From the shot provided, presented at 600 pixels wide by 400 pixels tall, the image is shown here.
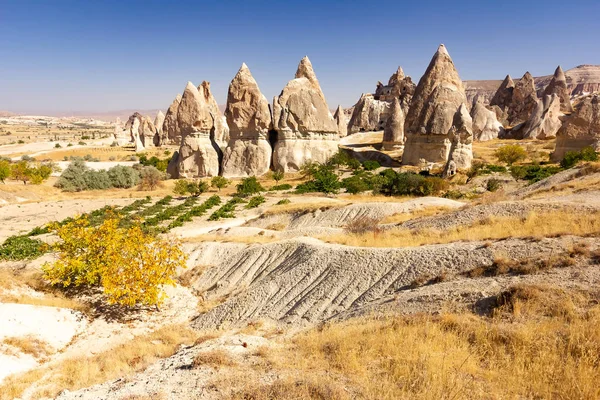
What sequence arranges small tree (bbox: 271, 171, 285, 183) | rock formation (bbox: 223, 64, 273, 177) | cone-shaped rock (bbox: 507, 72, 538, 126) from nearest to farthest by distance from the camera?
small tree (bbox: 271, 171, 285, 183) → rock formation (bbox: 223, 64, 273, 177) → cone-shaped rock (bbox: 507, 72, 538, 126)

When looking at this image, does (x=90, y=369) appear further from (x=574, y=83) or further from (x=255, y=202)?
(x=574, y=83)

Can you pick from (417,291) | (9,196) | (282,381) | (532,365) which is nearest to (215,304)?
(417,291)

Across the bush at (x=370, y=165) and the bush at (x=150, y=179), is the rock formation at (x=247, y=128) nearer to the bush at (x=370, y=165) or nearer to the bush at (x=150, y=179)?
the bush at (x=150, y=179)

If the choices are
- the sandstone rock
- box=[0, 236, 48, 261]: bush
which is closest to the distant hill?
the sandstone rock

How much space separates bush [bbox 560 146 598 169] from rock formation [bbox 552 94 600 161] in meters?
1.24

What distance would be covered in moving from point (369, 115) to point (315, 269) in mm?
47673

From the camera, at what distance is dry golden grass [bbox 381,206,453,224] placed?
48.8ft

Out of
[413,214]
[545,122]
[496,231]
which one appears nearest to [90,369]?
[496,231]

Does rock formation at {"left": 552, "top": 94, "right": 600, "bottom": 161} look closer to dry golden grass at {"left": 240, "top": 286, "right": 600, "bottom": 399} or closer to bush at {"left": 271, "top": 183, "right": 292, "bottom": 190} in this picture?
bush at {"left": 271, "top": 183, "right": 292, "bottom": 190}

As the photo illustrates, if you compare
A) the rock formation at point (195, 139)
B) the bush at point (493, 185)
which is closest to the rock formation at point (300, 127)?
the rock formation at point (195, 139)

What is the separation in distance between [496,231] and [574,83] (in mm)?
154167

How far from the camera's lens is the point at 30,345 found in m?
8.08

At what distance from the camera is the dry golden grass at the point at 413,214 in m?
14.9

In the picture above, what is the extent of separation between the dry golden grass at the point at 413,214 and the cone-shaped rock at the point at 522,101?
48859 millimetres
